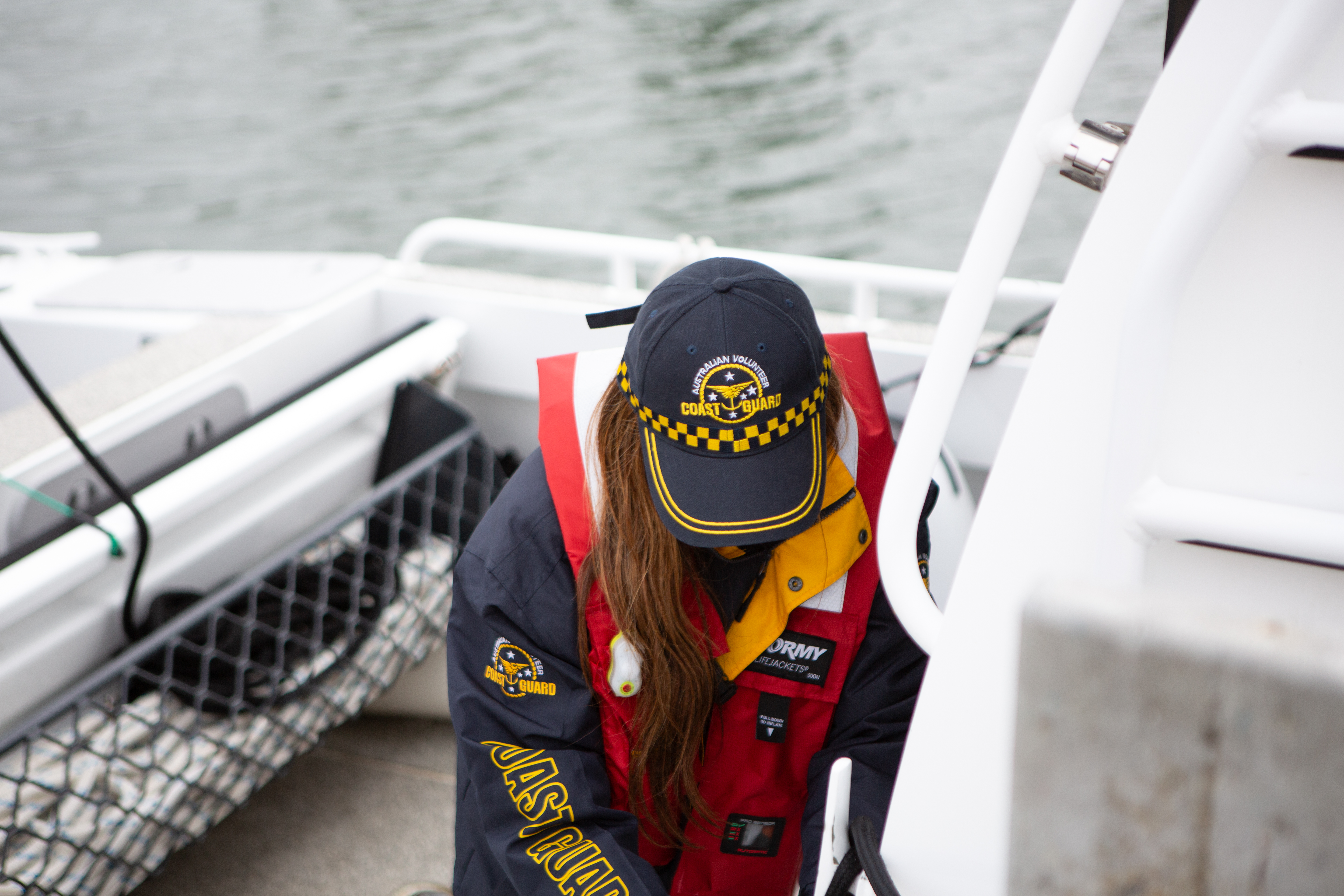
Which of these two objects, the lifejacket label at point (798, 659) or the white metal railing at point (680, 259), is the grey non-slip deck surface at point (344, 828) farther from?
the white metal railing at point (680, 259)

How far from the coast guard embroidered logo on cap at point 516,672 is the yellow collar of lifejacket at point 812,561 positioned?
0.70 feet

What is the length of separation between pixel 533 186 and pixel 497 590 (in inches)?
242

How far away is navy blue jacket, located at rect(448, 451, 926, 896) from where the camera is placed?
3.38 feet

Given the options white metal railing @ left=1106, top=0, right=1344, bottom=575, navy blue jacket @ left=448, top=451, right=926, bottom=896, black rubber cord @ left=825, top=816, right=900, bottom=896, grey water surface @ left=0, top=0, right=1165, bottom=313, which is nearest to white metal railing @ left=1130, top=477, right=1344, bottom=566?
white metal railing @ left=1106, top=0, right=1344, bottom=575

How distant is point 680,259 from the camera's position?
1.81m

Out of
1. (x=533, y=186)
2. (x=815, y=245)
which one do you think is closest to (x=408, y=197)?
(x=533, y=186)

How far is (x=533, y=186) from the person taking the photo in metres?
6.82

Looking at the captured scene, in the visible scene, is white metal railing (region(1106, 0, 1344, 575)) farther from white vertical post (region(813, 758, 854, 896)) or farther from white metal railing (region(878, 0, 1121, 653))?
white vertical post (region(813, 758, 854, 896))

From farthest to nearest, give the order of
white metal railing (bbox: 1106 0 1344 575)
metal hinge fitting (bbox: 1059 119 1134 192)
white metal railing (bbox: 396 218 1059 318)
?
white metal railing (bbox: 396 218 1059 318) → metal hinge fitting (bbox: 1059 119 1134 192) → white metal railing (bbox: 1106 0 1344 575)

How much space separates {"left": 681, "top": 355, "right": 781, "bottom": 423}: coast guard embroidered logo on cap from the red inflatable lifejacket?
0.44ft

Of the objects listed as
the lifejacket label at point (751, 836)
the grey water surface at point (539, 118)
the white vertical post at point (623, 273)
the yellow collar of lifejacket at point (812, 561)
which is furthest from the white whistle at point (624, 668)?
the grey water surface at point (539, 118)

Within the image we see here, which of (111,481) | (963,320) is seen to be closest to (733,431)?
(963,320)

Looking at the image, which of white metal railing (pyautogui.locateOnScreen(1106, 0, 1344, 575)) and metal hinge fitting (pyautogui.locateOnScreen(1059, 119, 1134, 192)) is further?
metal hinge fitting (pyautogui.locateOnScreen(1059, 119, 1134, 192))

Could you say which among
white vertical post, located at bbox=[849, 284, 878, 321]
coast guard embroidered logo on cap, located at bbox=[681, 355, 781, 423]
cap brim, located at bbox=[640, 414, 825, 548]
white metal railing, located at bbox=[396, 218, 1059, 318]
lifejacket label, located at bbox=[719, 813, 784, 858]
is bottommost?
lifejacket label, located at bbox=[719, 813, 784, 858]
